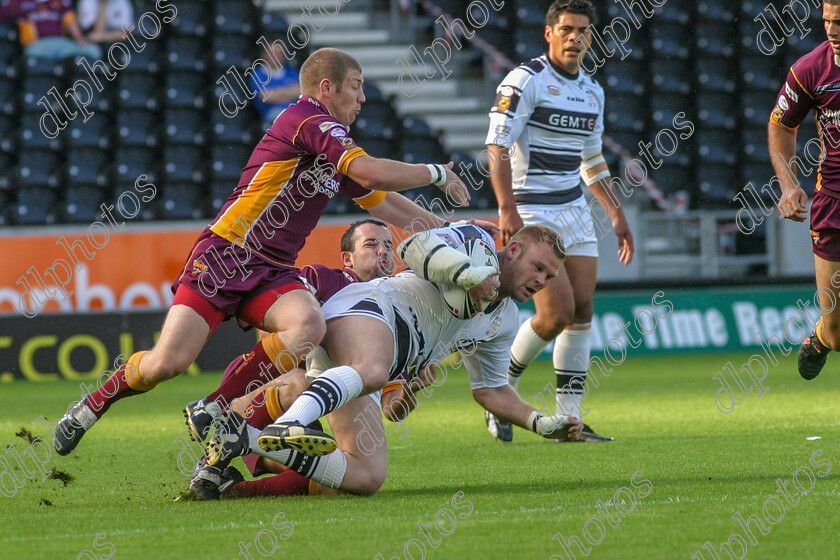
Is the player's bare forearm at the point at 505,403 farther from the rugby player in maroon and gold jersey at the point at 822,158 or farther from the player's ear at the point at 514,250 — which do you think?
the rugby player in maroon and gold jersey at the point at 822,158

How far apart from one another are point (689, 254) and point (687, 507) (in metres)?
9.44

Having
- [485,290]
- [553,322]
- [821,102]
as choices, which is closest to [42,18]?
[553,322]

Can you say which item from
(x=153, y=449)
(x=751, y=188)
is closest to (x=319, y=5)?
(x=751, y=188)

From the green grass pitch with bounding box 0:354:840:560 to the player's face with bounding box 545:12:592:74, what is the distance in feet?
7.46

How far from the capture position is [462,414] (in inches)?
324

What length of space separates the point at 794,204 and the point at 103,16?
11.0 metres

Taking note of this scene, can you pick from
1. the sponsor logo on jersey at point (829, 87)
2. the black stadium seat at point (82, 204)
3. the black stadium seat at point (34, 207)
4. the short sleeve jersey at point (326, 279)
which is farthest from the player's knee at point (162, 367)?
the black stadium seat at point (34, 207)

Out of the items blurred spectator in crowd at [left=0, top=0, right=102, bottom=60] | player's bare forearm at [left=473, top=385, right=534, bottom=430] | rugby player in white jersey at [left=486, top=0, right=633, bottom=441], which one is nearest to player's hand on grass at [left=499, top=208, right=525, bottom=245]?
rugby player in white jersey at [left=486, top=0, right=633, bottom=441]

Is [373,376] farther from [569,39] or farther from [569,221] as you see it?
[569,39]

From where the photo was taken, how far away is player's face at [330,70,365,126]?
5.00 metres

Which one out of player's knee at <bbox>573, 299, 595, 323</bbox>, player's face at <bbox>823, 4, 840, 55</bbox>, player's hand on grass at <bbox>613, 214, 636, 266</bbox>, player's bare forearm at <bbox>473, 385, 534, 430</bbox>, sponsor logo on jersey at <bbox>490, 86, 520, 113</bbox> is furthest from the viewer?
player's hand on grass at <bbox>613, 214, 636, 266</bbox>

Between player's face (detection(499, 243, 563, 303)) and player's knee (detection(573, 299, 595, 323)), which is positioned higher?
player's face (detection(499, 243, 563, 303))

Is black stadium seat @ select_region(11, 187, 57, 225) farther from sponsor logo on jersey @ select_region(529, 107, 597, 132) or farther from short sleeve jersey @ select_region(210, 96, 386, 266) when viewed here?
short sleeve jersey @ select_region(210, 96, 386, 266)

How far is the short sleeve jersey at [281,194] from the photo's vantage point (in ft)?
16.2
